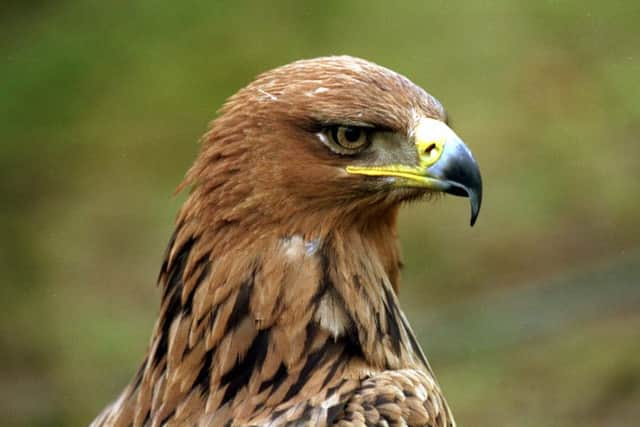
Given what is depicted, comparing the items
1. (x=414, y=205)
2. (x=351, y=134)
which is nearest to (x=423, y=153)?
(x=351, y=134)

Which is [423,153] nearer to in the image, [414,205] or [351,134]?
[351,134]

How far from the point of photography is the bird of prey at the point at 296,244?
4.37 meters

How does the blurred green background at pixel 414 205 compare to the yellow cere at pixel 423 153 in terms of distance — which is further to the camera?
the blurred green background at pixel 414 205

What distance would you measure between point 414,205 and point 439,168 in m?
4.08

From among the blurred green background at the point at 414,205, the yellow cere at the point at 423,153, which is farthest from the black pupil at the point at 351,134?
the blurred green background at the point at 414,205

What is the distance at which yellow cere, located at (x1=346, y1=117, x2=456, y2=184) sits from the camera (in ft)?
14.5

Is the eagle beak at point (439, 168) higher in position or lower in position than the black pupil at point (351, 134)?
lower

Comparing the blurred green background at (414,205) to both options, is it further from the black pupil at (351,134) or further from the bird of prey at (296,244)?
the black pupil at (351,134)

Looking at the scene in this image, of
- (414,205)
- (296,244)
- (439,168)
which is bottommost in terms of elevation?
(414,205)

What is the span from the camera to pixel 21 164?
38.1ft

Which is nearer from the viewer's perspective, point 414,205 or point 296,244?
point 296,244

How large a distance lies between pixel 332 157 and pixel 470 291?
5.61 meters

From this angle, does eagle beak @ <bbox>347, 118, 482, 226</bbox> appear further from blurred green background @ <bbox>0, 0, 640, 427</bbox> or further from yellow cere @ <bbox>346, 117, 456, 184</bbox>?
blurred green background @ <bbox>0, 0, 640, 427</bbox>

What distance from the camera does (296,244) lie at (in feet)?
14.6
